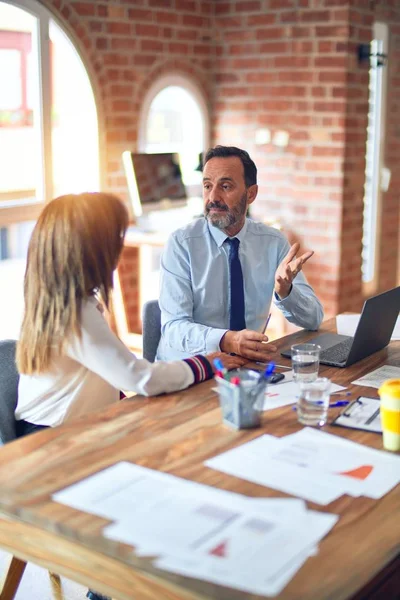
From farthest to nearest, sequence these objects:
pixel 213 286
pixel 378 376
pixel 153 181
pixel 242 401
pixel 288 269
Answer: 1. pixel 153 181
2. pixel 213 286
3. pixel 288 269
4. pixel 378 376
5. pixel 242 401

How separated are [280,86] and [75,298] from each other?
11.4 feet

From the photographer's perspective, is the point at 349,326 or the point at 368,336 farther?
the point at 349,326

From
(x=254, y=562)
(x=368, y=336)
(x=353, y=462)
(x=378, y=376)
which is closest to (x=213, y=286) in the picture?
(x=368, y=336)

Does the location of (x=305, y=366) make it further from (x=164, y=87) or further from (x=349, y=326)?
(x=164, y=87)

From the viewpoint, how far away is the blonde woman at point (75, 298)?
72.7 inches

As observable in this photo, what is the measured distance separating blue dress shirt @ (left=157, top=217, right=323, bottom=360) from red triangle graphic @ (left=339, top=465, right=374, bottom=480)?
1.00m

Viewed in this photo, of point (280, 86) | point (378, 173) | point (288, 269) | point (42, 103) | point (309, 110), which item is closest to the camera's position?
point (288, 269)

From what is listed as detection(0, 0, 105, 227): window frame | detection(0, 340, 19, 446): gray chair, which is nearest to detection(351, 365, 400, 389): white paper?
detection(0, 340, 19, 446): gray chair

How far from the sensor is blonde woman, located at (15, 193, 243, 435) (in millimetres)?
1848

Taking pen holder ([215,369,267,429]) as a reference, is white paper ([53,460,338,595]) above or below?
below

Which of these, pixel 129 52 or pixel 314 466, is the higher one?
pixel 129 52

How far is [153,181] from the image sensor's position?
15.1ft

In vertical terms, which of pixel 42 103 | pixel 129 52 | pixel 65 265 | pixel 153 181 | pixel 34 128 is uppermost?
pixel 129 52

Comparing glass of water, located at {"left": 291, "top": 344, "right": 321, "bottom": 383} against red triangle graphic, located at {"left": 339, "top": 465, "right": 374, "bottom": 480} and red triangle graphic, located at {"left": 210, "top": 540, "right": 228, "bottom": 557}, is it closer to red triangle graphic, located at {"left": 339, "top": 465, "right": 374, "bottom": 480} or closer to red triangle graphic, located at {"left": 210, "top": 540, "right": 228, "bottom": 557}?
red triangle graphic, located at {"left": 339, "top": 465, "right": 374, "bottom": 480}
